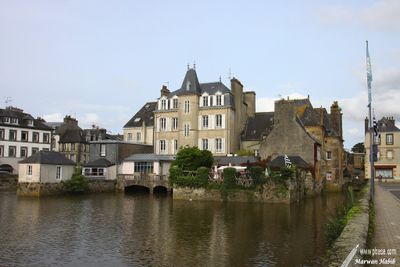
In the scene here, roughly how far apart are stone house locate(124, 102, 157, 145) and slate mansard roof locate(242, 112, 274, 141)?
13057 mm

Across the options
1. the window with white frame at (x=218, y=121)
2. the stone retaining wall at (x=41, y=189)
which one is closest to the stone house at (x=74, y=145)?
the stone retaining wall at (x=41, y=189)

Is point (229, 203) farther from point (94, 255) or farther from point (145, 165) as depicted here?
point (94, 255)

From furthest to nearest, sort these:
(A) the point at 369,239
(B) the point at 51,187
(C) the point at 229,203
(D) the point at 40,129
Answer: (D) the point at 40,129 → (B) the point at 51,187 → (C) the point at 229,203 → (A) the point at 369,239

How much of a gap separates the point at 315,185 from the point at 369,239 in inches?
1205

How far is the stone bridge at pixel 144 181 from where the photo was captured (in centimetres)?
4450

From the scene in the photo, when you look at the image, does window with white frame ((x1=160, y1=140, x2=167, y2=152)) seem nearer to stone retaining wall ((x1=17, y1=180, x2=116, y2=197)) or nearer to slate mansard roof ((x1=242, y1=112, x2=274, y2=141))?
slate mansard roof ((x1=242, y1=112, x2=274, y2=141))

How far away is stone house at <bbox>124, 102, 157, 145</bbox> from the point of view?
2222 inches

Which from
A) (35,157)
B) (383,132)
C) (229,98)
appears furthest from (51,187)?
(383,132)

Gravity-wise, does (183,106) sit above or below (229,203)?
above

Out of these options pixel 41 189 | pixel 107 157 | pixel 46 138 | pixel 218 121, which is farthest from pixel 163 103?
pixel 46 138

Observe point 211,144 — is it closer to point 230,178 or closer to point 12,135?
point 230,178

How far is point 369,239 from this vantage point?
1263 cm

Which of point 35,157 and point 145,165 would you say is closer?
point 35,157

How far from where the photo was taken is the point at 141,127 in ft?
187
